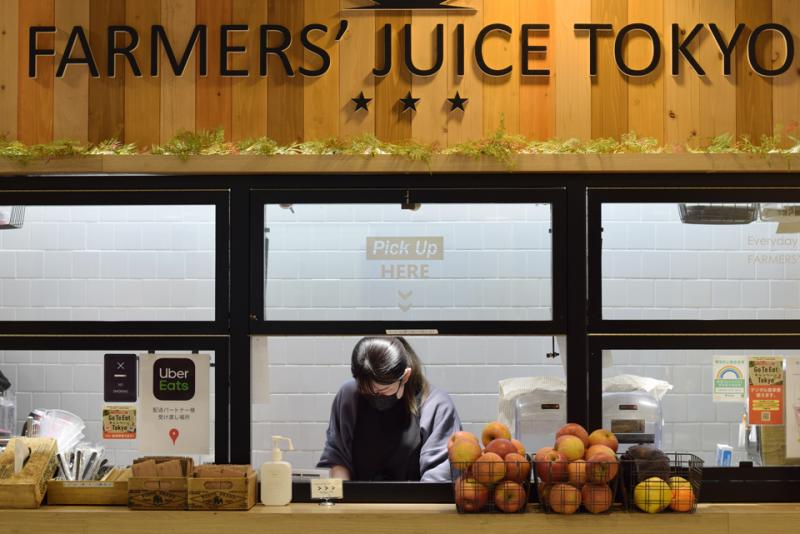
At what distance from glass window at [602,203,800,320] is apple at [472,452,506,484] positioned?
2.21 ft

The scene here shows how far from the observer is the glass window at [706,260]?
11.3 feet

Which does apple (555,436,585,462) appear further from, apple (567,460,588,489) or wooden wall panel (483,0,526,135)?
wooden wall panel (483,0,526,135)

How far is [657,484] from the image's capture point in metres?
3.25

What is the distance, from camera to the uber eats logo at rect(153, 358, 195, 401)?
11.4 ft

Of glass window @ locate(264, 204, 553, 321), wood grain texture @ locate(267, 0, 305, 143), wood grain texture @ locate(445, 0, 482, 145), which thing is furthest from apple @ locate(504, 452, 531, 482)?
wood grain texture @ locate(267, 0, 305, 143)

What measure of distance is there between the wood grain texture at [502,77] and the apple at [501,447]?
43.2 inches

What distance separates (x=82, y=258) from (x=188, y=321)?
1.56ft

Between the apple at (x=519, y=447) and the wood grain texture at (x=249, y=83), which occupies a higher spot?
the wood grain texture at (x=249, y=83)

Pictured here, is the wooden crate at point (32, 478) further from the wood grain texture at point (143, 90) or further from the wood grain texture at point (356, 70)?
the wood grain texture at point (356, 70)

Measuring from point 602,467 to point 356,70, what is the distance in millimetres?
1648

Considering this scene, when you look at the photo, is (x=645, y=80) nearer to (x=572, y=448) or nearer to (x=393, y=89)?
(x=393, y=89)

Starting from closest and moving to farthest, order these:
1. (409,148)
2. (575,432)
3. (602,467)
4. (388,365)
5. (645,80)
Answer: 1. (602,467)
2. (575,432)
3. (409,148)
4. (645,80)
5. (388,365)

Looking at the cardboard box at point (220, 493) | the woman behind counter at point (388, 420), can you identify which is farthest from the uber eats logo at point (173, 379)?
the woman behind counter at point (388, 420)

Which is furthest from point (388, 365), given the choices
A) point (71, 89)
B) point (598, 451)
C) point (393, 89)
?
point (71, 89)
